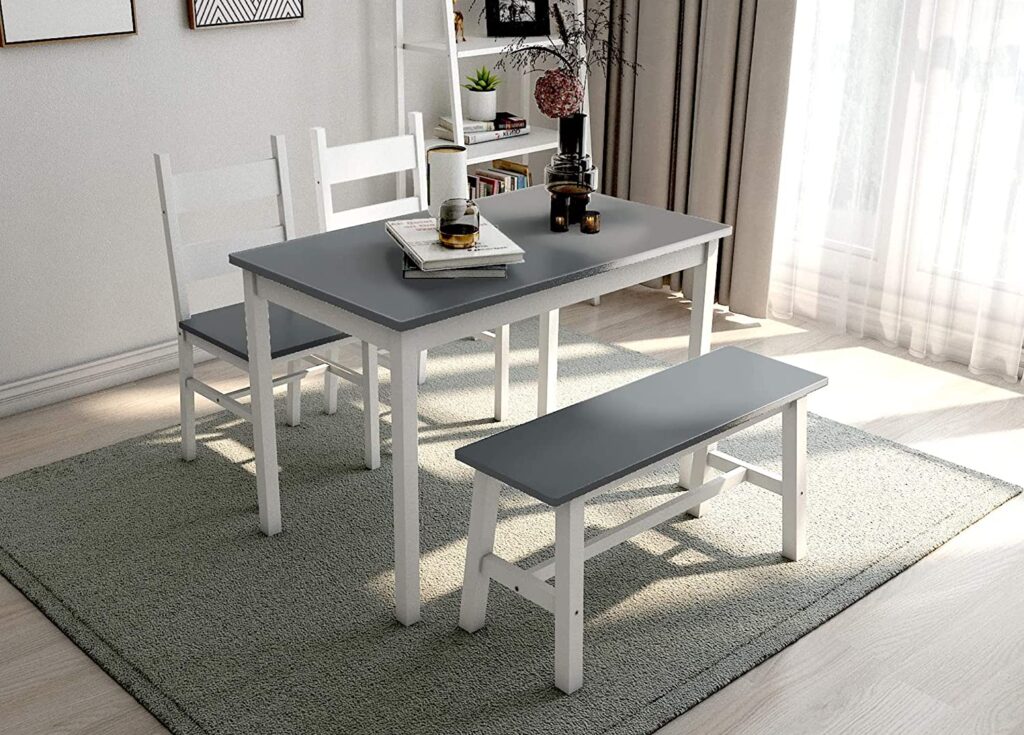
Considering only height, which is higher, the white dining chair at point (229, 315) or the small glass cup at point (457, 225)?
the small glass cup at point (457, 225)

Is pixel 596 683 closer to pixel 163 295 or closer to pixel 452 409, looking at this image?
pixel 452 409

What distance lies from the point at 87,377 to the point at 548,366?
1.53m

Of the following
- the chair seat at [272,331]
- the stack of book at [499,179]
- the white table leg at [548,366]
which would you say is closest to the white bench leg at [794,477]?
the white table leg at [548,366]

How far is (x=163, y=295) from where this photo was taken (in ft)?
13.4

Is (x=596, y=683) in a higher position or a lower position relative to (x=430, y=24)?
lower

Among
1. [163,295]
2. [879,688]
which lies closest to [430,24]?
[163,295]

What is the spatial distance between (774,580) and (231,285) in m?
2.30

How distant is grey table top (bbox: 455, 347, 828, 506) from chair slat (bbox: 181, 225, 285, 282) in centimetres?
104

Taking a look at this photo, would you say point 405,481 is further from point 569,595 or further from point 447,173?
point 447,173

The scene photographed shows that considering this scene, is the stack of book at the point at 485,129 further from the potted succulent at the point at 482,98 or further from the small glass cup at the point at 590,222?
the small glass cup at the point at 590,222

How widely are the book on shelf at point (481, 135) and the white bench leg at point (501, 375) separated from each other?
107 centimetres

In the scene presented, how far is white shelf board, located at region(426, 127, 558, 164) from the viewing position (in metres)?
4.43

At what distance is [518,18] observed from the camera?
4516 millimetres

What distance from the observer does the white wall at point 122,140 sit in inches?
143
